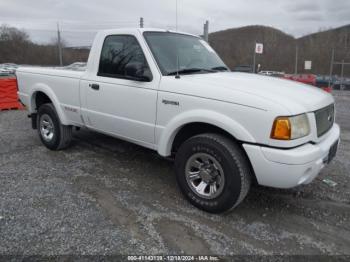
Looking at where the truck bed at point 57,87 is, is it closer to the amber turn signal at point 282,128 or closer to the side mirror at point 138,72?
the side mirror at point 138,72

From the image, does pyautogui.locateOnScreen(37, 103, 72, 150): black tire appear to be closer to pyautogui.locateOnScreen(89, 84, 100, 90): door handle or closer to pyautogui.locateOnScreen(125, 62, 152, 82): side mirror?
pyautogui.locateOnScreen(89, 84, 100, 90): door handle

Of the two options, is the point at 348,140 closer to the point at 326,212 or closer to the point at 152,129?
the point at 326,212

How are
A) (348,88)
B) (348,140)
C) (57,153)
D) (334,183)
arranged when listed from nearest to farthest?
(334,183) < (57,153) < (348,140) < (348,88)

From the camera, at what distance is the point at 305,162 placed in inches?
113

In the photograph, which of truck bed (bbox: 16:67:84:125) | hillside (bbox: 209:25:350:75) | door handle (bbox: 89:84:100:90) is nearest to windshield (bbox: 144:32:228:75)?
door handle (bbox: 89:84:100:90)

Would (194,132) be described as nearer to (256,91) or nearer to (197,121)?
(197,121)

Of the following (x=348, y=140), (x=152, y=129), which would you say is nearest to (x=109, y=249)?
(x=152, y=129)

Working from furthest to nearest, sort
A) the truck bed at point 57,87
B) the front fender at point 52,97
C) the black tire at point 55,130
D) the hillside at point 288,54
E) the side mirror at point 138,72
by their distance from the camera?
1. the hillside at point 288,54
2. the black tire at point 55,130
3. the front fender at point 52,97
4. the truck bed at point 57,87
5. the side mirror at point 138,72

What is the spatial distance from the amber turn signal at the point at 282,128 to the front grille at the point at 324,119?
0.51 meters

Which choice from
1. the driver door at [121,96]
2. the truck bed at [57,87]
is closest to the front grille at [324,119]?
the driver door at [121,96]

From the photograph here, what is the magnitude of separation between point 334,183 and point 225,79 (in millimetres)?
2188

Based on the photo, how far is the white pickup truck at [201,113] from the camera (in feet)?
9.48

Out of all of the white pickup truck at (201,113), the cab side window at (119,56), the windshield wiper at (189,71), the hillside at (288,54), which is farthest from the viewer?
the hillside at (288,54)

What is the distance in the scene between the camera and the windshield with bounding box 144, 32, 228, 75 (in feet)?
12.4
